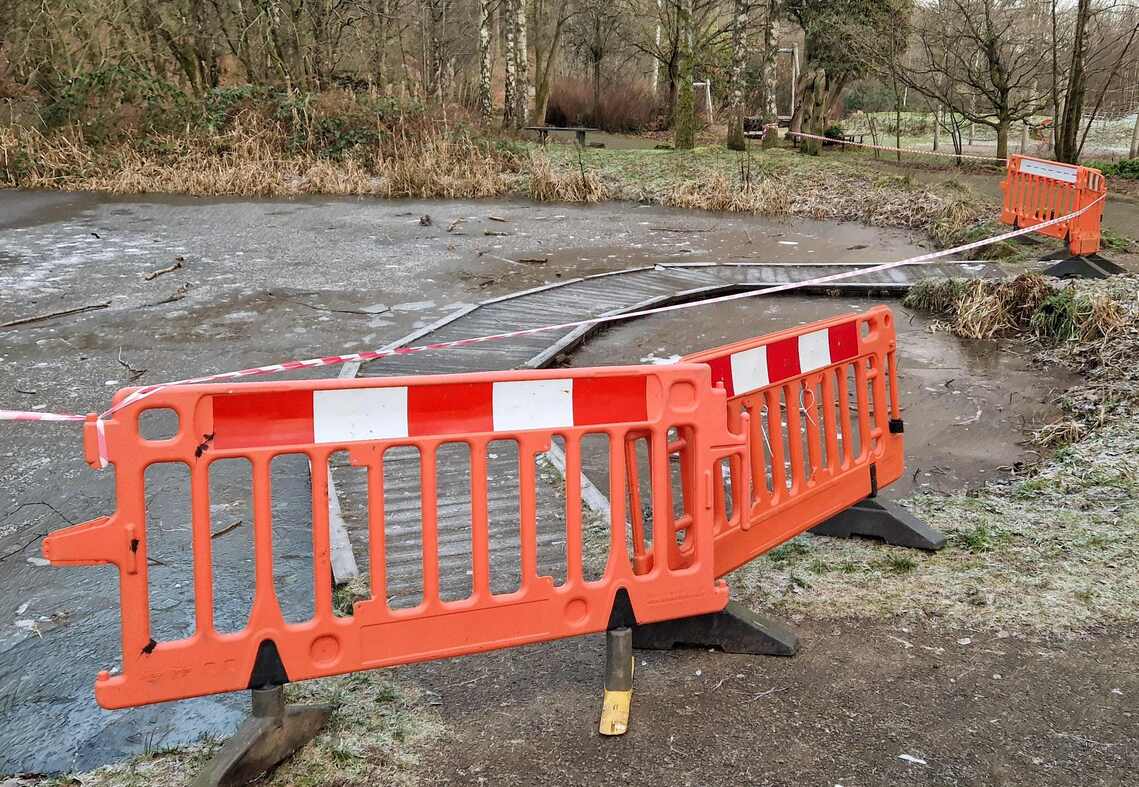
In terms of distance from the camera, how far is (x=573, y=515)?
3.22m

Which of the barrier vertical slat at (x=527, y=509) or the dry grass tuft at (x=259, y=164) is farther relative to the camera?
the dry grass tuft at (x=259, y=164)

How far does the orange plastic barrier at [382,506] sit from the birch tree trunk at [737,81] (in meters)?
23.1

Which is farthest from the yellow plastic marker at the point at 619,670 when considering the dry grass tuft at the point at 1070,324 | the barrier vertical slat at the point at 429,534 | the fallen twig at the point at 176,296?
the fallen twig at the point at 176,296

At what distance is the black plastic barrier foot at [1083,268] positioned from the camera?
1065 cm

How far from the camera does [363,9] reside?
26.2 m

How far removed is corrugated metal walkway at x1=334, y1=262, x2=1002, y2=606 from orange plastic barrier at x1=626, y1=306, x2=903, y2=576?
1037mm

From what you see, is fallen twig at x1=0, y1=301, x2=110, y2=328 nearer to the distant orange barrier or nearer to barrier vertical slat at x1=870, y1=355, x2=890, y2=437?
the distant orange barrier

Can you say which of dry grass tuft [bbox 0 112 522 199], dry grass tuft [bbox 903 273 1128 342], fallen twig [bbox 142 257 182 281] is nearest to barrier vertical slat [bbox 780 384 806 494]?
dry grass tuft [bbox 903 273 1128 342]

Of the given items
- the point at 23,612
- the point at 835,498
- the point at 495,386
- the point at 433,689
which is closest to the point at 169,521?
the point at 23,612

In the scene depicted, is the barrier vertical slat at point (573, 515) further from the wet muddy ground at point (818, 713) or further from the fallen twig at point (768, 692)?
the fallen twig at point (768, 692)

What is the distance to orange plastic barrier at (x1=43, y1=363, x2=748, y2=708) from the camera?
2.78 metres

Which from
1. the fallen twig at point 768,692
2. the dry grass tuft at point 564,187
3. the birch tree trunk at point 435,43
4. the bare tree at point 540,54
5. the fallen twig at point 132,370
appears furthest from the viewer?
the birch tree trunk at point 435,43

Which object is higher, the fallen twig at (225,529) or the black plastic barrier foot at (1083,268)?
the black plastic barrier foot at (1083,268)

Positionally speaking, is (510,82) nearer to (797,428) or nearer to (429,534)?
(797,428)
